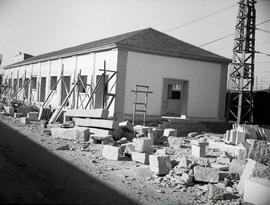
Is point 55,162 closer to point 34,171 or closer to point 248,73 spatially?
point 34,171

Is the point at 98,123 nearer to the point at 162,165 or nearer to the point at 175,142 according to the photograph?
the point at 175,142

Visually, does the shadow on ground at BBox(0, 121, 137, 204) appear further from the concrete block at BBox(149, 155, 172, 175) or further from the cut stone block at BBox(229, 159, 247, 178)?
the cut stone block at BBox(229, 159, 247, 178)

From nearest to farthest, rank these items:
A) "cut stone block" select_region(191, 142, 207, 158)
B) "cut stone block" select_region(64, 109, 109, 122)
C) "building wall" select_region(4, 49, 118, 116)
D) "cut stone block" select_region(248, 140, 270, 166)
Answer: "cut stone block" select_region(248, 140, 270, 166) → "cut stone block" select_region(191, 142, 207, 158) → "cut stone block" select_region(64, 109, 109, 122) → "building wall" select_region(4, 49, 118, 116)

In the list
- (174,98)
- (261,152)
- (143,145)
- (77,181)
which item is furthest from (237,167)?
(174,98)

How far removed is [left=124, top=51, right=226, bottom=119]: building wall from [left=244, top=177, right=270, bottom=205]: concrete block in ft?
39.0

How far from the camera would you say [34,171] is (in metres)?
7.66

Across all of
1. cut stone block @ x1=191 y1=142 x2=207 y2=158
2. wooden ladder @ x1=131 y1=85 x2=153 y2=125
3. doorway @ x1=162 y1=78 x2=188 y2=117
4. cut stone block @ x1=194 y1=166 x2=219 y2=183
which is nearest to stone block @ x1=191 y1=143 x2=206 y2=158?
cut stone block @ x1=191 y1=142 x2=207 y2=158

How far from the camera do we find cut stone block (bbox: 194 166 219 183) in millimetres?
7469

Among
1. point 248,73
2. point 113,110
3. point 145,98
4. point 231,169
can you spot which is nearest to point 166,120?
point 145,98

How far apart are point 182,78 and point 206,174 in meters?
12.8

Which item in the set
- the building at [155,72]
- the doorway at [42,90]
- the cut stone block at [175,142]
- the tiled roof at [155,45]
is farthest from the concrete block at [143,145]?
the doorway at [42,90]

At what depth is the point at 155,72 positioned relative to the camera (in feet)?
62.0

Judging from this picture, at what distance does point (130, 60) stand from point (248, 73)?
10.0 metres

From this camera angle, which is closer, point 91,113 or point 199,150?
point 199,150
